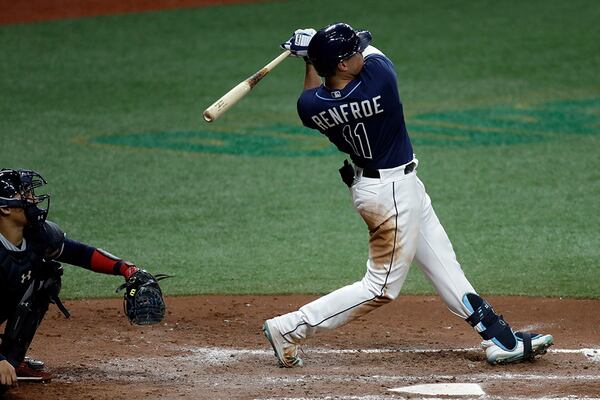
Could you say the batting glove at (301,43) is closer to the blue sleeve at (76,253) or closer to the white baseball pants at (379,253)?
the white baseball pants at (379,253)

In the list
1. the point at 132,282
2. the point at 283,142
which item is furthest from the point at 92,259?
the point at 283,142

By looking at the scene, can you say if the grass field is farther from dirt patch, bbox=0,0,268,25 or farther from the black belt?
the black belt

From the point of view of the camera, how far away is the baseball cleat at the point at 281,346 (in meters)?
5.71

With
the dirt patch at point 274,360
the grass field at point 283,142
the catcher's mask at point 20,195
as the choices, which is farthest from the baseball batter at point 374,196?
the grass field at point 283,142

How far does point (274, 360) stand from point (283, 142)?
5.68 metres

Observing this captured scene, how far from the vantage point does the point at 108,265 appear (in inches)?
218

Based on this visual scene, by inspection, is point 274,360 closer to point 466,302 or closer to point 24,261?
point 466,302

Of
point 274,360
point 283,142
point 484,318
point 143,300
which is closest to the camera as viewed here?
point 143,300

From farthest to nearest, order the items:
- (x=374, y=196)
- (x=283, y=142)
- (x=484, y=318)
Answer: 1. (x=283, y=142)
2. (x=484, y=318)
3. (x=374, y=196)

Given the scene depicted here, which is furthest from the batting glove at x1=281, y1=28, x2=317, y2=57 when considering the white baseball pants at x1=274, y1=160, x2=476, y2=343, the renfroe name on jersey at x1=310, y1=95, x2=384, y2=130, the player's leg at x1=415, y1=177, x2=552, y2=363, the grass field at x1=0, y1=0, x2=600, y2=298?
the grass field at x1=0, y1=0, x2=600, y2=298

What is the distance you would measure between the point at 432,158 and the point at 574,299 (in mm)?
3723

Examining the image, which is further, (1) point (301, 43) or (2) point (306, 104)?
(1) point (301, 43)

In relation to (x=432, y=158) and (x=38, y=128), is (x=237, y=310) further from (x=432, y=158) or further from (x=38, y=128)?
(x=38, y=128)

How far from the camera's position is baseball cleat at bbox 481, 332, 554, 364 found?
571 cm
